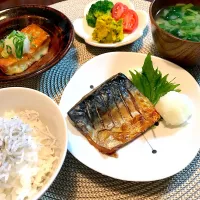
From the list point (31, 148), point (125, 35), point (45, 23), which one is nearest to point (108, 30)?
point (125, 35)

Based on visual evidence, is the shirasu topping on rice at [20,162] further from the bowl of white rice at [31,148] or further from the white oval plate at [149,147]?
the white oval plate at [149,147]

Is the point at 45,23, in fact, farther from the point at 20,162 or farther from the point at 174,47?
the point at 20,162

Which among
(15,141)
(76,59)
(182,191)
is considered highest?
(15,141)

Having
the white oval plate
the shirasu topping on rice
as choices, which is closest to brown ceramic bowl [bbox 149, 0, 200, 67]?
the white oval plate

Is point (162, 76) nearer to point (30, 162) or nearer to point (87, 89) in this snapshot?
point (87, 89)

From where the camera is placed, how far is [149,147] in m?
1.23

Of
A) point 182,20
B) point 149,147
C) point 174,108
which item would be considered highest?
point 182,20

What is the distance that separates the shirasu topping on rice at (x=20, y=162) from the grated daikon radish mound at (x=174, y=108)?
0.48 metres

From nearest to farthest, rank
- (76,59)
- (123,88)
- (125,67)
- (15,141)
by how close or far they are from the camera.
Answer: (15,141) → (123,88) → (125,67) → (76,59)

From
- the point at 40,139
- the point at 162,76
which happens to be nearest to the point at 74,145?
the point at 40,139

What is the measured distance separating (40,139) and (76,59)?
0.62m

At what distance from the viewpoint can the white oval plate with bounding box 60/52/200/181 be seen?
3.75ft

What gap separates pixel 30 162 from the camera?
1.10 metres

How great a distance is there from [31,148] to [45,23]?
89cm
